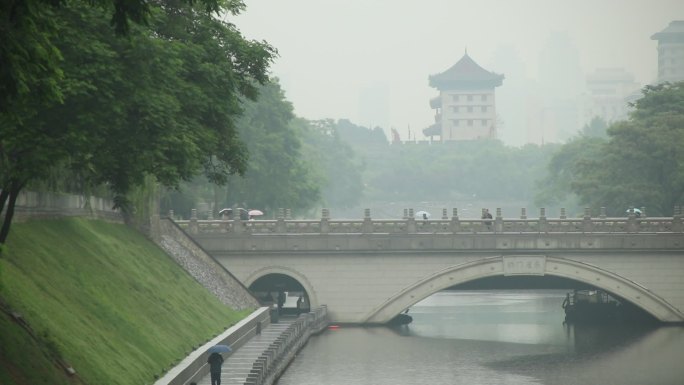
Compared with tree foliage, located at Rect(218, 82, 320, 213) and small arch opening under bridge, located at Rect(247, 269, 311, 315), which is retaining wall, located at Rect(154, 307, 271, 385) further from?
tree foliage, located at Rect(218, 82, 320, 213)

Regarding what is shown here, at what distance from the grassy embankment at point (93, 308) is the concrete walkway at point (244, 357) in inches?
48.3

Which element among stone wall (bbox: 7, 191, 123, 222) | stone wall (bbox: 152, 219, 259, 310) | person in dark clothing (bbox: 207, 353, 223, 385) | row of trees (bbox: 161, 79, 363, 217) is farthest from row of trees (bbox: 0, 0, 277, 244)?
row of trees (bbox: 161, 79, 363, 217)

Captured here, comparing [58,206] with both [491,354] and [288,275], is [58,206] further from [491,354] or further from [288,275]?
[288,275]

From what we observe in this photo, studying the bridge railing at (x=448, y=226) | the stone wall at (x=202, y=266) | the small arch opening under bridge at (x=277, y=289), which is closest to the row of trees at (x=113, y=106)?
the stone wall at (x=202, y=266)

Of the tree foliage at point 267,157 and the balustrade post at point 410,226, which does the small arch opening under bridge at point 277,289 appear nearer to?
the balustrade post at point 410,226

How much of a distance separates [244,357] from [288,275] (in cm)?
2118

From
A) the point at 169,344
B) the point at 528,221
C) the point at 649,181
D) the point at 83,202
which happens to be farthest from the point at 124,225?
the point at 649,181

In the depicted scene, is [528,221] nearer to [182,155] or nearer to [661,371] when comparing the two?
[661,371]

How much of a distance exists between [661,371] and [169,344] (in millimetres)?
21324

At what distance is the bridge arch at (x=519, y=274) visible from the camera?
233 ft

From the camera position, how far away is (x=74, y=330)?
3456cm

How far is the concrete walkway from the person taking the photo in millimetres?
45062

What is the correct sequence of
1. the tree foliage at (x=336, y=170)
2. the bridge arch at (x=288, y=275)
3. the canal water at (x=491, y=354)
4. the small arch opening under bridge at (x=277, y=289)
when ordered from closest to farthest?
the canal water at (x=491, y=354) < the bridge arch at (x=288, y=275) < the small arch opening under bridge at (x=277, y=289) < the tree foliage at (x=336, y=170)

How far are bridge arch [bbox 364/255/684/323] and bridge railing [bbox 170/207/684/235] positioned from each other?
165 cm
